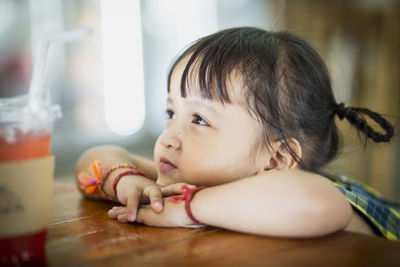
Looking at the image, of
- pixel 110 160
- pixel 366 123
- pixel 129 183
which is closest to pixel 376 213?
pixel 366 123

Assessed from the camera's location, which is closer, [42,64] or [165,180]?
[42,64]

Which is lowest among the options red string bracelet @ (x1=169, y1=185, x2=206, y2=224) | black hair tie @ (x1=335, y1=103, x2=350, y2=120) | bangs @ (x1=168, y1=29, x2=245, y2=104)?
red string bracelet @ (x1=169, y1=185, x2=206, y2=224)

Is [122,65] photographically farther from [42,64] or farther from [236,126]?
[42,64]

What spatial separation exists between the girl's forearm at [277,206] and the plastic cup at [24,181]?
273mm

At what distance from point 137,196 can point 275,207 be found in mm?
335

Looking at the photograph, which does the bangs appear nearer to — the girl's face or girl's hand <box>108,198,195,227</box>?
the girl's face

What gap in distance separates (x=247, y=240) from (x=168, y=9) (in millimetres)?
4895

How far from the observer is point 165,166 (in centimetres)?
105

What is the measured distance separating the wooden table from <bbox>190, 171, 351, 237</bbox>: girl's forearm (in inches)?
0.7

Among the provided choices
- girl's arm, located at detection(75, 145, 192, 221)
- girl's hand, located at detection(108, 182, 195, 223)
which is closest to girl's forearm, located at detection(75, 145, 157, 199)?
girl's arm, located at detection(75, 145, 192, 221)

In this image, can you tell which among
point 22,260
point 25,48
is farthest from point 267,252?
point 25,48

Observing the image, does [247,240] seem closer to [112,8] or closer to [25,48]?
[25,48]

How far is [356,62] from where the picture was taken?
289 cm

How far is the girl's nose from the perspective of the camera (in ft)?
3.34
